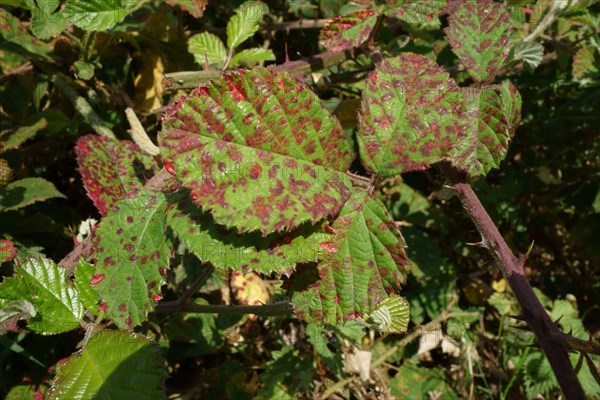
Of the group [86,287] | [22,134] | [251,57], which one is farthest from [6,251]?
[251,57]

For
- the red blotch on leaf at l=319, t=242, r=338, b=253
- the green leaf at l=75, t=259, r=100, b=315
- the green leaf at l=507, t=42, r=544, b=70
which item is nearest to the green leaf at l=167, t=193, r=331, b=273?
the red blotch on leaf at l=319, t=242, r=338, b=253

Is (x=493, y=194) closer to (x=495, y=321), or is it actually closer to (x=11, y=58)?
(x=495, y=321)

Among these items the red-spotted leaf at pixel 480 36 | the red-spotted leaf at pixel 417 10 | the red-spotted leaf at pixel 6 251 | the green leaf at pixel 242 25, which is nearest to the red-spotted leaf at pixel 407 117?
the red-spotted leaf at pixel 480 36

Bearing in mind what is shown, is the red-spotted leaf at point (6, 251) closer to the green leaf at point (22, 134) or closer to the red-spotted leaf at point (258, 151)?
the green leaf at point (22, 134)

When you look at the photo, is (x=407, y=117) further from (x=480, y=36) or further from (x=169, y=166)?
(x=169, y=166)

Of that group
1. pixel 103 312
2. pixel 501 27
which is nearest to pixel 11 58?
pixel 103 312
